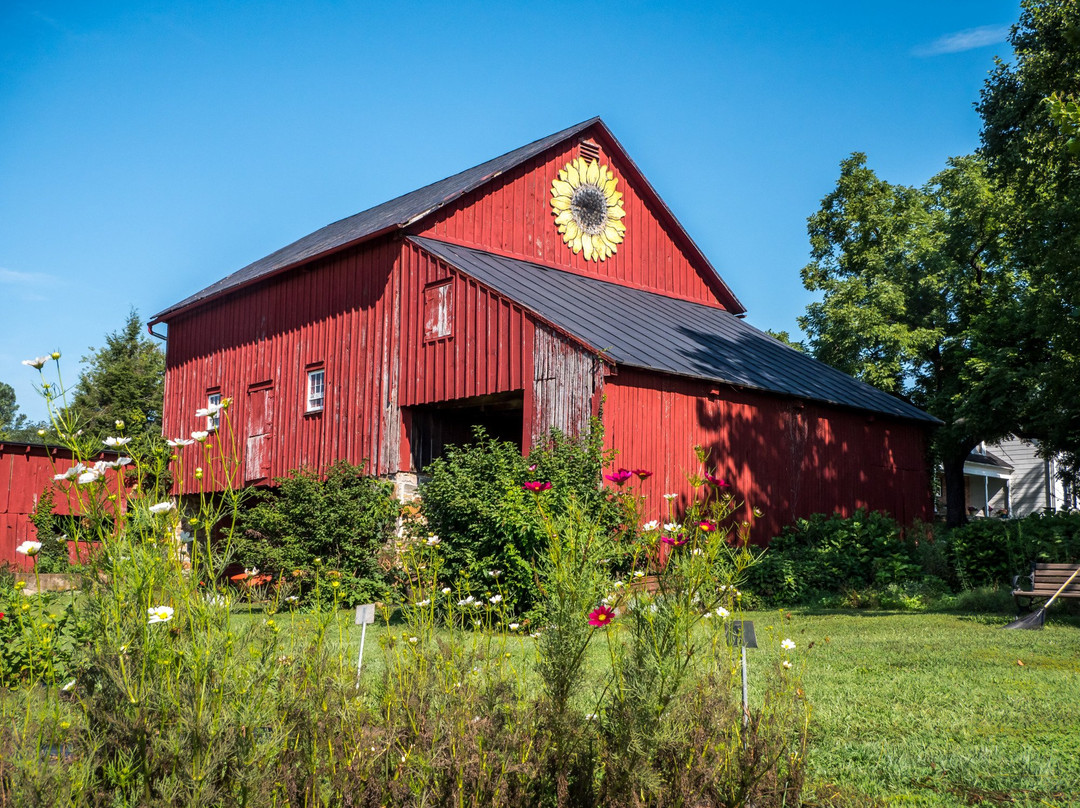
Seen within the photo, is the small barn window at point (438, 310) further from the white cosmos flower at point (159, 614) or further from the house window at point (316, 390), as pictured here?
the white cosmos flower at point (159, 614)

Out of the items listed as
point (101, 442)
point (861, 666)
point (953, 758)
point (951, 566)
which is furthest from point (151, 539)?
point (951, 566)

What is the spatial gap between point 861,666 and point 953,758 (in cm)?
289

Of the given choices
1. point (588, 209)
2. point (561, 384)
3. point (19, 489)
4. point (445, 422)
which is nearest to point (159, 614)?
point (561, 384)

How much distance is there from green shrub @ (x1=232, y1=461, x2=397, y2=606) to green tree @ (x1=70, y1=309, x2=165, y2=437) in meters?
25.5

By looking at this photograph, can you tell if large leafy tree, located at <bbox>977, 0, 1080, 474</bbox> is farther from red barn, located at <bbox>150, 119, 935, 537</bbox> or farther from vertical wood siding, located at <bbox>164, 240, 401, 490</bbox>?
vertical wood siding, located at <bbox>164, 240, 401, 490</bbox>

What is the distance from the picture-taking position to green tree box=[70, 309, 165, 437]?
39.7m

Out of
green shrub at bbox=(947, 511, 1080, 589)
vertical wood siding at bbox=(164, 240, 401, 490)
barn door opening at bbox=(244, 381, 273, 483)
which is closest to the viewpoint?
green shrub at bbox=(947, 511, 1080, 589)

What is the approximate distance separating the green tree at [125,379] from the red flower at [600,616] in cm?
3819

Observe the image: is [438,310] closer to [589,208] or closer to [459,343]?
[459,343]

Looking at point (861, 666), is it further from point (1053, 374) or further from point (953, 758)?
point (1053, 374)

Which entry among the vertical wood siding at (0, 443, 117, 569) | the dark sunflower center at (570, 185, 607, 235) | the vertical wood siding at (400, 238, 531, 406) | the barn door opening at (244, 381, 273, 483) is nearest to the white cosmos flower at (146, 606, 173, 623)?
the vertical wood siding at (400, 238, 531, 406)

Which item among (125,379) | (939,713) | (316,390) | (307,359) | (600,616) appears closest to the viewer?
(600,616)

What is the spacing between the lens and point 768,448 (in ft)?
55.4

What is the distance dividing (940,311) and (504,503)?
18779 mm
